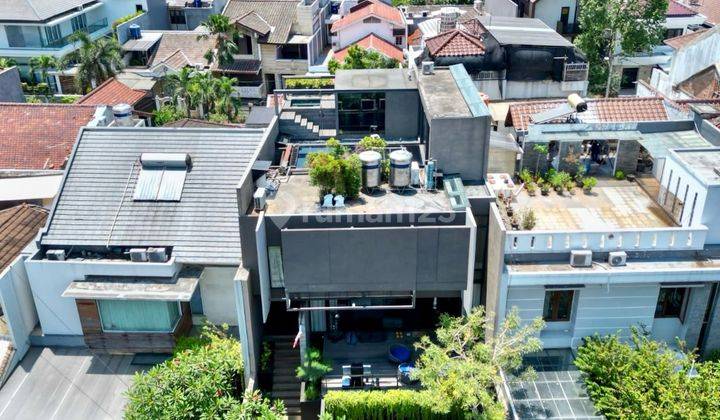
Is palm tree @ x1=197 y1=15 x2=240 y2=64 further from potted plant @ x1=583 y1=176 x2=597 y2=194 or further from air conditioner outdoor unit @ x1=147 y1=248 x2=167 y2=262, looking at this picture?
potted plant @ x1=583 y1=176 x2=597 y2=194

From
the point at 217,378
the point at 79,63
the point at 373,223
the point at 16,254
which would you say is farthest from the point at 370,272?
the point at 79,63

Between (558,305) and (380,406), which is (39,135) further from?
(558,305)

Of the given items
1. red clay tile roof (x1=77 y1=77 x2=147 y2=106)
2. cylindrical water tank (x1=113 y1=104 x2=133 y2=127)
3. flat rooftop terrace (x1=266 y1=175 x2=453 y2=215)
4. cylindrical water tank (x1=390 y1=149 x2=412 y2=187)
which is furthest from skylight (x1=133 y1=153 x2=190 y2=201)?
red clay tile roof (x1=77 y1=77 x2=147 y2=106)

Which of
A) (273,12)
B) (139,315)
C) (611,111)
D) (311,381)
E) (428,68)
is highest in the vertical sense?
(428,68)

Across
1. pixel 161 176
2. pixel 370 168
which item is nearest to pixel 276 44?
pixel 161 176

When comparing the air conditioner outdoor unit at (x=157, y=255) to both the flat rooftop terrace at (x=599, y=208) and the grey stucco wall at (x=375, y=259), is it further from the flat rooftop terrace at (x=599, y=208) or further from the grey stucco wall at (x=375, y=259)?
the flat rooftop terrace at (x=599, y=208)

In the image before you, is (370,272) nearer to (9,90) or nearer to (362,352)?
(362,352)
